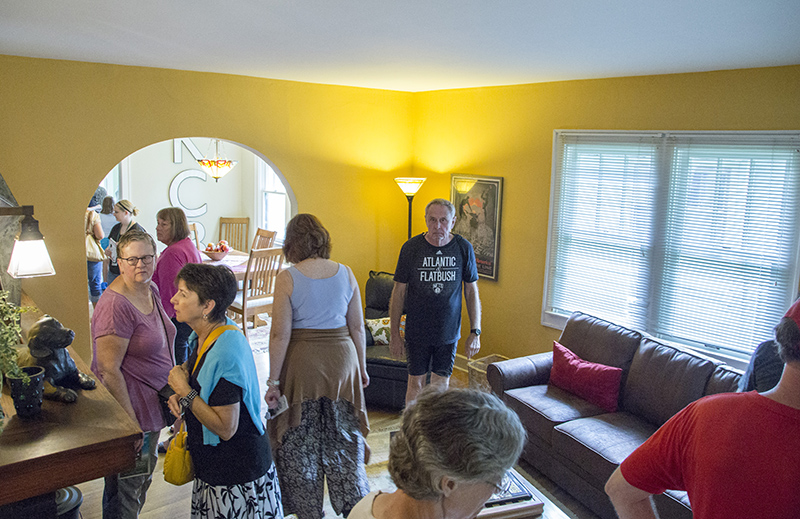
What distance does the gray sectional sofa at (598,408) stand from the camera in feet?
10.3

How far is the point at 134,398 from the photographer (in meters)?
2.39

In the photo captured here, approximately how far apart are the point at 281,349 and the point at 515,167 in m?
2.84

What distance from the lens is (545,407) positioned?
3.61 meters

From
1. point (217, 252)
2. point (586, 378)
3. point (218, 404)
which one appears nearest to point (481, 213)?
point (586, 378)

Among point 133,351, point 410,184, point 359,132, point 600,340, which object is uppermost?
point 359,132

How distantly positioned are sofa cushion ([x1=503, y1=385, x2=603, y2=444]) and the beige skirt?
130 centimetres

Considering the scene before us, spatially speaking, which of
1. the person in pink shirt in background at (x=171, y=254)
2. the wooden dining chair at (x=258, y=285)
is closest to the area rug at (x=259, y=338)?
the wooden dining chair at (x=258, y=285)

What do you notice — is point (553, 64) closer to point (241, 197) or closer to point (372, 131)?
point (372, 131)

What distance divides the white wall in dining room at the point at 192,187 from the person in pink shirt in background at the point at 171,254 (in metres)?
4.64

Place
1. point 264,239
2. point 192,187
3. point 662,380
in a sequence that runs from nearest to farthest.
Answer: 1. point 662,380
2. point 264,239
3. point 192,187

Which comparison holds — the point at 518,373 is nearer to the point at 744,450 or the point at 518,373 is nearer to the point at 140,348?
the point at 140,348

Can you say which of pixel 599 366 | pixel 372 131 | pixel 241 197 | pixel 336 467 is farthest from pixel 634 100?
pixel 241 197

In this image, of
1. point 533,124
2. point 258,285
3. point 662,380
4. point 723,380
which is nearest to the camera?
point 723,380

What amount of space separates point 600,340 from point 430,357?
1.16m
